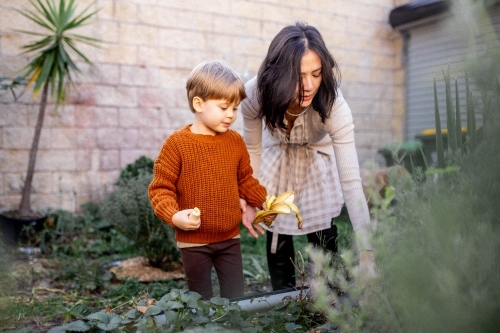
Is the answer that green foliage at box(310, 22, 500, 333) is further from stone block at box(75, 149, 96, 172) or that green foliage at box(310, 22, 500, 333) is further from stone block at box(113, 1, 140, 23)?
stone block at box(113, 1, 140, 23)

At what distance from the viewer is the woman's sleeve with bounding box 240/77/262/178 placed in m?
2.57

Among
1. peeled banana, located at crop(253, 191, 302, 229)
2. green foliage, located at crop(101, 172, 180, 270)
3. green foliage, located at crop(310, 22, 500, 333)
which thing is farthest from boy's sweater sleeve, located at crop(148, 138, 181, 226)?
green foliage, located at crop(101, 172, 180, 270)

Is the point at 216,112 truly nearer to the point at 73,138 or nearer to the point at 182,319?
the point at 182,319

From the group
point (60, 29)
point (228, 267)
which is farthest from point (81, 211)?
point (228, 267)

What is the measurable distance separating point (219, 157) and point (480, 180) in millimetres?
1331

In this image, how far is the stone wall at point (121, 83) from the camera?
5176mm

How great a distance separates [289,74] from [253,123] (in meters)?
0.49

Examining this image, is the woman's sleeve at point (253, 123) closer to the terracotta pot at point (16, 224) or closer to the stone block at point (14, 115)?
the terracotta pot at point (16, 224)

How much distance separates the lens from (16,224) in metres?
4.76

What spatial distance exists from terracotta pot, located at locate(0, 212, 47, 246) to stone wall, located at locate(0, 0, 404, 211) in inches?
17.3

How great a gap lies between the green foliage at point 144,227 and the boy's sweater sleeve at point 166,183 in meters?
1.60

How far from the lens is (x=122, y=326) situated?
1.42 m

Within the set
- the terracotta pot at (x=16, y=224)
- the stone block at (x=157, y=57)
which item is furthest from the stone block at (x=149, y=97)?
the terracotta pot at (x=16, y=224)

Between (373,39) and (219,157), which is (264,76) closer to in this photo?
(219,157)
